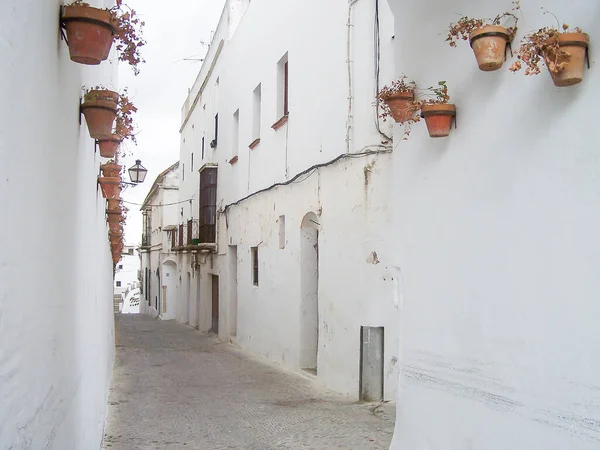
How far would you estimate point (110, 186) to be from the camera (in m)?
5.88

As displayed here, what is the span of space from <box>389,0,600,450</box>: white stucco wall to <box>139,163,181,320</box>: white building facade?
21.8m

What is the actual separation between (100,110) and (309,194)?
5820mm

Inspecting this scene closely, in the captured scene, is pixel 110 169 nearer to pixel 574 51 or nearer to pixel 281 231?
pixel 574 51

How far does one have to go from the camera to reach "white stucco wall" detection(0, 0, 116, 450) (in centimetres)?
179

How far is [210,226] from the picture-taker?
677 inches

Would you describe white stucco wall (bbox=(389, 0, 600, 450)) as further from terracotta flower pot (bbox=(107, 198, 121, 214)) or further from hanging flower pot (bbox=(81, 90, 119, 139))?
terracotta flower pot (bbox=(107, 198, 121, 214))

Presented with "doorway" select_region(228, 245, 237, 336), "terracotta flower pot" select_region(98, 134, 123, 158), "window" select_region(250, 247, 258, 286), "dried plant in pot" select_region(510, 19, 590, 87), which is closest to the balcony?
"doorway" select_region(228, 245, 237, 336)

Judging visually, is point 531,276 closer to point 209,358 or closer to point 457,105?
point 457,105

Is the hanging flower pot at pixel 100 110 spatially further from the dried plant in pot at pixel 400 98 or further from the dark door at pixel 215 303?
the dark door at pixel 215 303

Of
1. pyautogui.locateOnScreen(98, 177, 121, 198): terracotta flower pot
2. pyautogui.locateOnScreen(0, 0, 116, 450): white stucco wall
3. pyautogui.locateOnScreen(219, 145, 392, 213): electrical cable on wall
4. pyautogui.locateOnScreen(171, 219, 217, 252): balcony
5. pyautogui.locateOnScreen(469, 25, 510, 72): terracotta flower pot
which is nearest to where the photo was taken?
pyautogui.locateOnScreen(0, 0, 116, 450): white stucco wall

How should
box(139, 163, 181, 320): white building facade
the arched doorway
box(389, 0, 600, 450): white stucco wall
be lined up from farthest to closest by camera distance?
box(139, 163, 181, 320): white building facade, the arched doorway, box(389, 0, 600, 450): white stucco wall

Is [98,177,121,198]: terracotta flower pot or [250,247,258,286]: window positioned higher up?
[98,177,121,198]: terracotta flower pot

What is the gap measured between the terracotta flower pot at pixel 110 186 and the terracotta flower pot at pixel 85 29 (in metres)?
3.05

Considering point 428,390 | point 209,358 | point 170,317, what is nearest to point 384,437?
point 428,390
